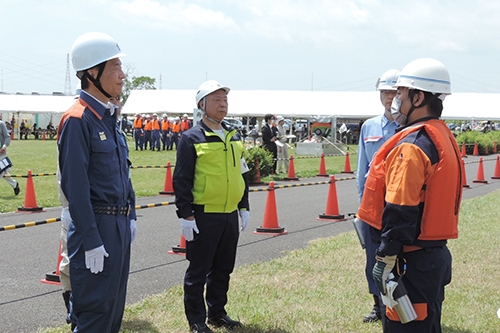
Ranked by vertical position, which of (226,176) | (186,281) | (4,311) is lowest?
(4,311)

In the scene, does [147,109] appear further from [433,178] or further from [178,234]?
[433,178]

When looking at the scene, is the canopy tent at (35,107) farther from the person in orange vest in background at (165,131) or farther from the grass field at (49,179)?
the grass field at (49,179)

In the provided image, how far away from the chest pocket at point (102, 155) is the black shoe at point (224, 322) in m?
2.23

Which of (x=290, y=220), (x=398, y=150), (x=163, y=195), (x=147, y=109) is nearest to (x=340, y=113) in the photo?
(x=147, y=109)

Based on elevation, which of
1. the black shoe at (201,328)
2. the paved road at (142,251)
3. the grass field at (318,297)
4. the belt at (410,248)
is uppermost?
the belt at (410,248)

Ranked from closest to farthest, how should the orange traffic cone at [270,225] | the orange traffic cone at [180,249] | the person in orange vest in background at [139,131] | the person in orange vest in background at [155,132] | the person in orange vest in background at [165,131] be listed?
the orange traffic cone at [180,249]
the orange traffic cone at [270,225]
the person in orange vest in background at [139,131]
the person in orange vest in background at [155,132]
the person in orange vest in background at [165,131]

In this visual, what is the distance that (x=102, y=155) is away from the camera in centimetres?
329

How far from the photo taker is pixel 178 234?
955 cm

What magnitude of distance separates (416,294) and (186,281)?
89.7 inches

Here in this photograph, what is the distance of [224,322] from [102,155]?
93.9 inches

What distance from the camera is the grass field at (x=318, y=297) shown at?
5105mm

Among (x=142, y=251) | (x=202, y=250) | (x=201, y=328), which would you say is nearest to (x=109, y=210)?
(x=202, y=250)

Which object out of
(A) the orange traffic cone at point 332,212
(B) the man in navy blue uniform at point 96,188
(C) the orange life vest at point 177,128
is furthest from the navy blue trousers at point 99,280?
(C) the orange life vest at point 177,128

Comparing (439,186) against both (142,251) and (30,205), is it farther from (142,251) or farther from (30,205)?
(30,205)
